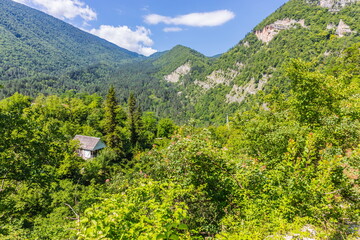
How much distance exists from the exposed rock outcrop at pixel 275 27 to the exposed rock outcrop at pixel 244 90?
49884 mm

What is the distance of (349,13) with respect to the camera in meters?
104

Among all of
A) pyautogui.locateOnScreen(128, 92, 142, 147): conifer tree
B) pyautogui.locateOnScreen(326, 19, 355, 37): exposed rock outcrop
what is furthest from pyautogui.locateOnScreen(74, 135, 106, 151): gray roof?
pyautogui.locateOnScreen(326, 19, 355, 37): exposed rock outcrop

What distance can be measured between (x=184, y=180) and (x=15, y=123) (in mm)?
7716

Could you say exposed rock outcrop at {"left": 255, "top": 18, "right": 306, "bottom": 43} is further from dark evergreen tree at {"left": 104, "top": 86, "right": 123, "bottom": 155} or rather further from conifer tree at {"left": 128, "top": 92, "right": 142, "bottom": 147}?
dark evergreen tree at {"left": 104, "top": 86, "right": 123, "bottom": 155}

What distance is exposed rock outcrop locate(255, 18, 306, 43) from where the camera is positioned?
13566cm

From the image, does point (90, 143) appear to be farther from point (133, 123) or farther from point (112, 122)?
point (133, 123)

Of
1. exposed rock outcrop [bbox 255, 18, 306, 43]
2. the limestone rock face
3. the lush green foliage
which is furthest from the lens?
exposed rock outcrop [bbox 255, 18, 306, 43]

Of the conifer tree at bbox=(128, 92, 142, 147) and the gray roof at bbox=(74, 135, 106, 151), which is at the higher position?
the conifer tree at bbox=(128, 92, 142, 147)

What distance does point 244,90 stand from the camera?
13238 cm

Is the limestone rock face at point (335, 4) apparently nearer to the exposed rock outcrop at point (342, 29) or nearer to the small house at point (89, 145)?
the exposed rock outcrop at point (342, 29)

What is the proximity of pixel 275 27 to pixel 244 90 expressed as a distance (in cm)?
6256

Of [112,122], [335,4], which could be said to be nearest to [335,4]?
[335,4]

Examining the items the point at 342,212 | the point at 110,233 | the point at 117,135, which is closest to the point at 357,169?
the point at 342,212

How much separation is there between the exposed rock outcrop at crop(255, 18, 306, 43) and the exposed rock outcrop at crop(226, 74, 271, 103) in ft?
164
